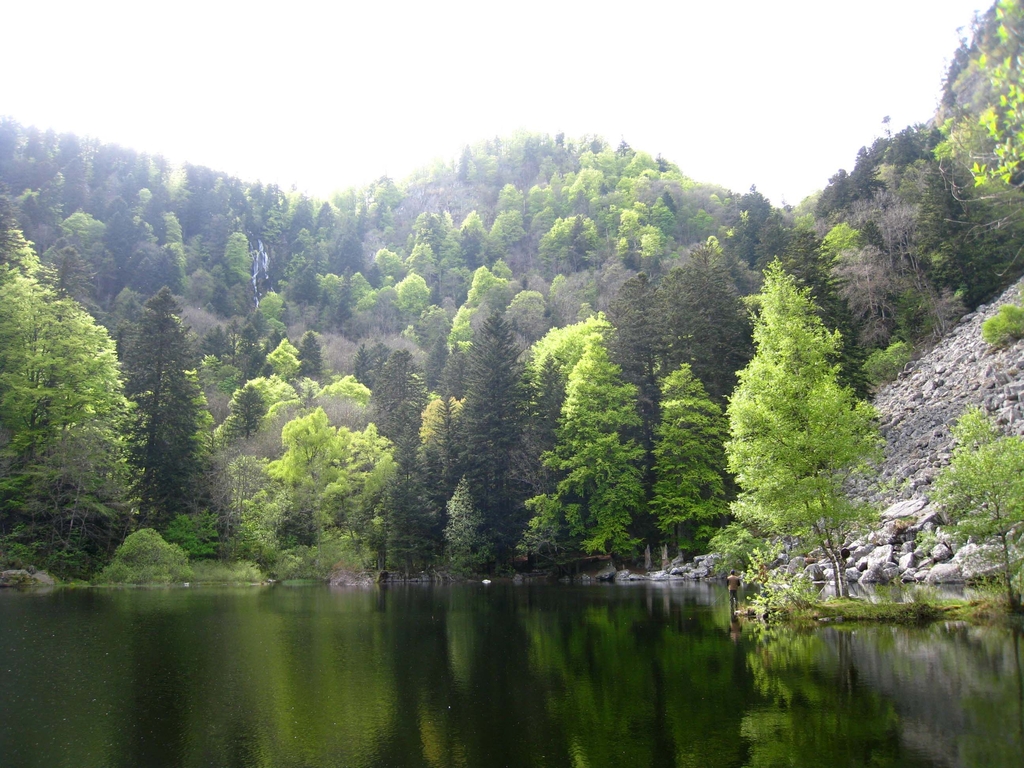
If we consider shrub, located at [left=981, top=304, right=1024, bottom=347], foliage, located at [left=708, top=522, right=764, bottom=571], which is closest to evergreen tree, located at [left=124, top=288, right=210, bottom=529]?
foliage, located at [left=708, top=522, right=764, bottom=571]

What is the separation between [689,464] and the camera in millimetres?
45438

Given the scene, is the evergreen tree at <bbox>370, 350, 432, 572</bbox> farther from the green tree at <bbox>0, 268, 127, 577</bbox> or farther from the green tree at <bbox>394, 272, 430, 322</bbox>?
the green tree at <bbox>394, 272, 430, 322</bbox>

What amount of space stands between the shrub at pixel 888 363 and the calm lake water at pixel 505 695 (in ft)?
107

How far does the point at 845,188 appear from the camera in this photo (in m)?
72.2

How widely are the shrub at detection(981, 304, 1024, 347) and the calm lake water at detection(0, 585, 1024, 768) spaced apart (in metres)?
26.1

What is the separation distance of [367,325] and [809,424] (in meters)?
103

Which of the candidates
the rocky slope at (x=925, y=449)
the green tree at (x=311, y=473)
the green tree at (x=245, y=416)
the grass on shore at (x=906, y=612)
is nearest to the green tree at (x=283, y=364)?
the green tree at (x=245, y=416)

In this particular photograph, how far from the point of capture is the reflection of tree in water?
892 cm

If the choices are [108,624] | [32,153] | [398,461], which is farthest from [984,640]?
[32,153]

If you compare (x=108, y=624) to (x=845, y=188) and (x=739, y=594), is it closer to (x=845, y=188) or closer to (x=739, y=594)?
(x=739, y=594)

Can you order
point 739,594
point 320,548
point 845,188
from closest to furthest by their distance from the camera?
1. point 739,594
2. point 320,548
3. point 845,188

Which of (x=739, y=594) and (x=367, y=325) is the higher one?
(x=367, y=325)

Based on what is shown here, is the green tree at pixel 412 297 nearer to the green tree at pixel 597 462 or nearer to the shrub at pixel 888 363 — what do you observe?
the green tree at pixel 597 462

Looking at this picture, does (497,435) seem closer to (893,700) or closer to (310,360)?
(893,700)
